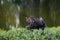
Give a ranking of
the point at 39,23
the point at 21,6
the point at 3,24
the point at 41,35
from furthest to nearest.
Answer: the point at 21,6, the point at 3,24, the point at 39,23, the point at 41,35

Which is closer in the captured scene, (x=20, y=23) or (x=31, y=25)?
(x=31, y=25)

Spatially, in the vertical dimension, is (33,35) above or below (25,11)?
below

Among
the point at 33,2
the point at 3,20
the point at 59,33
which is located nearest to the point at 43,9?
the point at 33,2

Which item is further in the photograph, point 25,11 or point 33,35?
point 25,11

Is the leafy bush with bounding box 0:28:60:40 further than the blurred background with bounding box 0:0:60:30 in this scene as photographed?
No

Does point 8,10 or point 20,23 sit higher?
point 8,10

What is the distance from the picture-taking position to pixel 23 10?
16.8 feet

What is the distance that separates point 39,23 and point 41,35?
17.9 inches

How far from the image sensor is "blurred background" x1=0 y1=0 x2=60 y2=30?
4.88 meters

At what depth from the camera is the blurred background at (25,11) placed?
488 cm

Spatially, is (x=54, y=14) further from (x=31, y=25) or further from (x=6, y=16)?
(x=31, y=25)

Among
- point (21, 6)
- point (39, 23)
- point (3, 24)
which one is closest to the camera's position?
point (39, 23)

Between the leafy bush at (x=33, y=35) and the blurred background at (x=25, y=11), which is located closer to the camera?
the leafy bush at (x=33, y=35)

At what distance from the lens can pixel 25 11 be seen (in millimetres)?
5098
